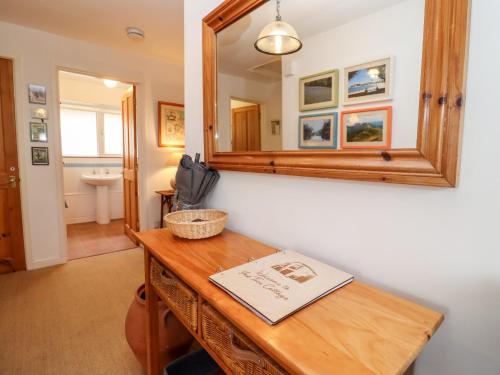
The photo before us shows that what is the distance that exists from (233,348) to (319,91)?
84 centimetres

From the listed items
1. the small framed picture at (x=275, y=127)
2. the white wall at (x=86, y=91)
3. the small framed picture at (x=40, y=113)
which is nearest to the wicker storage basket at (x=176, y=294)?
the small framed picture at (x=275, y=127)

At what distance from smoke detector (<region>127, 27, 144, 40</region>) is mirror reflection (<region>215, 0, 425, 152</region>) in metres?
1.61

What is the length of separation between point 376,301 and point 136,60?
3.38 m

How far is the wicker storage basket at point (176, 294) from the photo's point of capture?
86 cm

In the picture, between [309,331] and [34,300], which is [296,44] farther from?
[34,300]

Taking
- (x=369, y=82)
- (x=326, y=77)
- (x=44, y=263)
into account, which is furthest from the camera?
(x=44, y=263)

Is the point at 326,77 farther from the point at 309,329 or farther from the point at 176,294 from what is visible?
the point at 176,294

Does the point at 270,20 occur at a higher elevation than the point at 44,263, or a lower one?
higher

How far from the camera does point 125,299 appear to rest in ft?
7.15

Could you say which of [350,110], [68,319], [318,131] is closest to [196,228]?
[318,131]

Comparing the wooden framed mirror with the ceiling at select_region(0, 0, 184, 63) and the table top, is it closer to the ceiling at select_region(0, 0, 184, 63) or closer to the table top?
the ceiling at select_region(0, 0, 184, 63)

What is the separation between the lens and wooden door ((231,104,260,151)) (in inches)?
49.1

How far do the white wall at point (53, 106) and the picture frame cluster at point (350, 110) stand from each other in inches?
105

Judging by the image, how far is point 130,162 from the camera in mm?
3531
